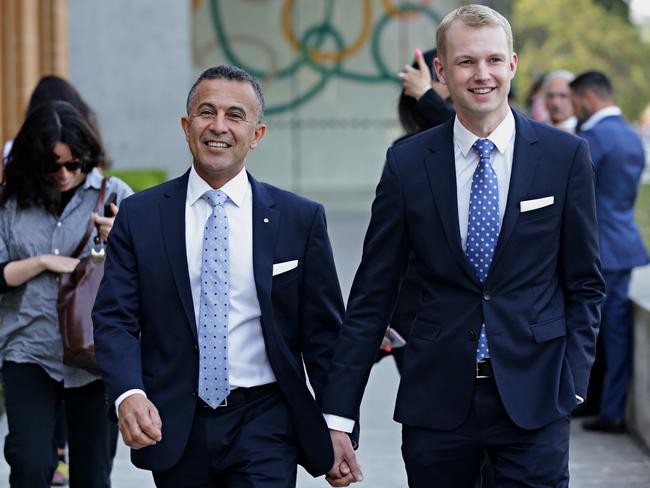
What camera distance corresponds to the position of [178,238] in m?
3.81

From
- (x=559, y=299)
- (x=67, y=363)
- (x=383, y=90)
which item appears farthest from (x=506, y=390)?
(x=383, y=90)

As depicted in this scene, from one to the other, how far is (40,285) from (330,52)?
16.7 m

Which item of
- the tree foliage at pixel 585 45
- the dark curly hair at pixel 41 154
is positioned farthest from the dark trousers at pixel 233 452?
the tree foliage at pixel 585 45

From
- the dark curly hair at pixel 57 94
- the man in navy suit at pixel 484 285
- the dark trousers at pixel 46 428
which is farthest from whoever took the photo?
the dark curly hair at pixel 57 94

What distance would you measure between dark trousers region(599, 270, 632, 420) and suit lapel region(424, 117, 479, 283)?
12.7 feet

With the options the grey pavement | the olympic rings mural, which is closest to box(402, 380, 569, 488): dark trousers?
the grey pavement

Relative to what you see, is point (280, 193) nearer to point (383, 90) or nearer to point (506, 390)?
point (506, 390)

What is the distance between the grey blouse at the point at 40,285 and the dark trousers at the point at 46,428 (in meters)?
0.06

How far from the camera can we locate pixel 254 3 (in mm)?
21109

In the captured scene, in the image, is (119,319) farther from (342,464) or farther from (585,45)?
(585,45)

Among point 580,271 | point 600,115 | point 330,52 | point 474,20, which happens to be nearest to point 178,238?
point 474,20

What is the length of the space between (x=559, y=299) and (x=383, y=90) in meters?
17.8

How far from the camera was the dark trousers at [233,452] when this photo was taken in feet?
12.2

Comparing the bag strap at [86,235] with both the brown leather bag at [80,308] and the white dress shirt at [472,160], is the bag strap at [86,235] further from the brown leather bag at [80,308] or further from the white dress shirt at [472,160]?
the white dress shirt at [472,160]
